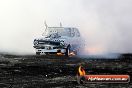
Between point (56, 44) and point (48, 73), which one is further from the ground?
point (56, 44)

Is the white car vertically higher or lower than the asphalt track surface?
higher

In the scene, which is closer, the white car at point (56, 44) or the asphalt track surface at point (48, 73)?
the asphalt track surface at point (48, 73)

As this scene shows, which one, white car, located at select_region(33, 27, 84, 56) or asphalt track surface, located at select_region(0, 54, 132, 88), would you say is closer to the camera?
A: asphalt track surface, located at select_region(0, 54, 132, 88)

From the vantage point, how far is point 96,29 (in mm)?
57406

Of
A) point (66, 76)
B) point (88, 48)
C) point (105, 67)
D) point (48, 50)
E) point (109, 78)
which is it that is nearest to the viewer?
point (109, 78)

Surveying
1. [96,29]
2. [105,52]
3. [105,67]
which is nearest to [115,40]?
[96,29]

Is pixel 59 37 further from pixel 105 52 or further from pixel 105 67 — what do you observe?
pixel 105 67

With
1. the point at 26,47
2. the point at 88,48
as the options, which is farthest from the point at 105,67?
the point at 26,47

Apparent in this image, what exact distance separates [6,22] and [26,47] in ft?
52.0

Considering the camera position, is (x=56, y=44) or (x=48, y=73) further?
(x=56, y=44)

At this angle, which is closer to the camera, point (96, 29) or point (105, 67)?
point (105, 67)

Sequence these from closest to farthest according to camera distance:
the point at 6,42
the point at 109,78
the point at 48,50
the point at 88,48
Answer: the point at 109,78
the point at 48,50
the point at 88,48
the point at 6,42

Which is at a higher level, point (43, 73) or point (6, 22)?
point (6, 22)

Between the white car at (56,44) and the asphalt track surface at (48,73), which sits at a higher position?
the white car at (56,44)
